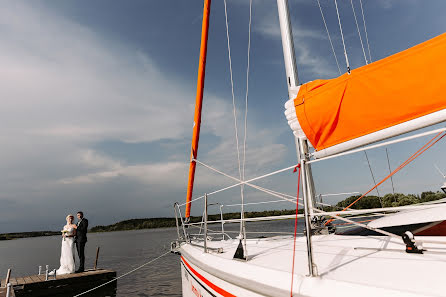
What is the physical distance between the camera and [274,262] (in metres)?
2.84

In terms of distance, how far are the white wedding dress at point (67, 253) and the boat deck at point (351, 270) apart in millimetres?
8401

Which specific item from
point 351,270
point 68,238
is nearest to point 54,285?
point 68,238

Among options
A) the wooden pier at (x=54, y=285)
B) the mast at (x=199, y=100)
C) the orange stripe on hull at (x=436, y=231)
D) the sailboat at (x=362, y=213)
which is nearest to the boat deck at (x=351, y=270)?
the sailboat at (x=362, y=213)

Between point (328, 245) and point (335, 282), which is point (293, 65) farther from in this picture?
point (335, 282)

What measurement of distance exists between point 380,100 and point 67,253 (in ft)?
38.4

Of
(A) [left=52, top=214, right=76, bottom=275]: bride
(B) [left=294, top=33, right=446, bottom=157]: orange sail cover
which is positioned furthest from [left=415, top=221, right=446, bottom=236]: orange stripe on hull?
(A) [left=52, top=214, right=76, bottom=275]: bride

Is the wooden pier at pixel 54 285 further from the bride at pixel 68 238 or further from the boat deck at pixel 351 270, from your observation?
the boat deck at pixel 351 270

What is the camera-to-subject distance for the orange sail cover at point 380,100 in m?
2.39

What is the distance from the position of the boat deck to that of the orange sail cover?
1.13 metres

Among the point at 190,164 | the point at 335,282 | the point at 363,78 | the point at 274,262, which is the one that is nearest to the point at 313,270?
the point at 335,282

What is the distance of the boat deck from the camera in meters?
1.78

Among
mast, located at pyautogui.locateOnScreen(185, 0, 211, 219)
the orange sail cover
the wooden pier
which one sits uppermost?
mast, located at pyautogui.locateOnScreen(185, 0, 211, 219)

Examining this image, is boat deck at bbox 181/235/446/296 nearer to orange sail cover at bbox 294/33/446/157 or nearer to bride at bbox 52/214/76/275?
orange sail cover at bbox 294/33/446/157

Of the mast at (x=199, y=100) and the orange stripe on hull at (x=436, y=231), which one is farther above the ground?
the mast at (x=199, y=100)
